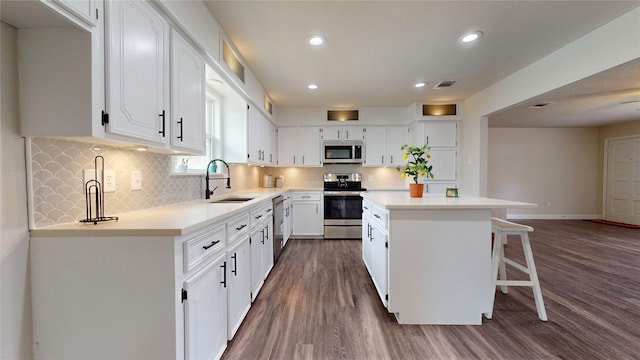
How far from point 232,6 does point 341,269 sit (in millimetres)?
2849

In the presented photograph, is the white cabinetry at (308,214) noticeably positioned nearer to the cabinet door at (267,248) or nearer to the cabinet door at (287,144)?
the cabinet door at (287,144)

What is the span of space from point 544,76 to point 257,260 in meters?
3.65

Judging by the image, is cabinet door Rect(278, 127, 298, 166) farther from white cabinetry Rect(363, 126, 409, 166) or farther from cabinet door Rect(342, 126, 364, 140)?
white cabinetry Rect(363, 126, 409, 166)

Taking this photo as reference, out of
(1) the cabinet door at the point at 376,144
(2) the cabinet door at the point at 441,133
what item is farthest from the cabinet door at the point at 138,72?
(2) the cabinet door at the point at 441,133

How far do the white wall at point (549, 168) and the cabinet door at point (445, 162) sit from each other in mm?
2674

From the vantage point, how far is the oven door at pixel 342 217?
4.37m

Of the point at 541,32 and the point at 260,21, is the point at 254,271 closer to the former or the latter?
the point at 260,21

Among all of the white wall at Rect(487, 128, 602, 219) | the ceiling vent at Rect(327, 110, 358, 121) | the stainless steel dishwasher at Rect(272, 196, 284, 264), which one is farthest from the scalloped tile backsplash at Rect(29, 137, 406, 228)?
the white wall at Rect(487, 128, 602, 219)

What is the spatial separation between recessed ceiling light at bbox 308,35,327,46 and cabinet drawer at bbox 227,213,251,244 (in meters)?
1.72

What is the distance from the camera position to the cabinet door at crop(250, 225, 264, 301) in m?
2.15

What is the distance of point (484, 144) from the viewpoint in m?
3.91

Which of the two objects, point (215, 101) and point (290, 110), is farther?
point (290, 110)

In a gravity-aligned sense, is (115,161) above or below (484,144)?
below

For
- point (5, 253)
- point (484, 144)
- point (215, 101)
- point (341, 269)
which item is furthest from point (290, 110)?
point (5, 253)
